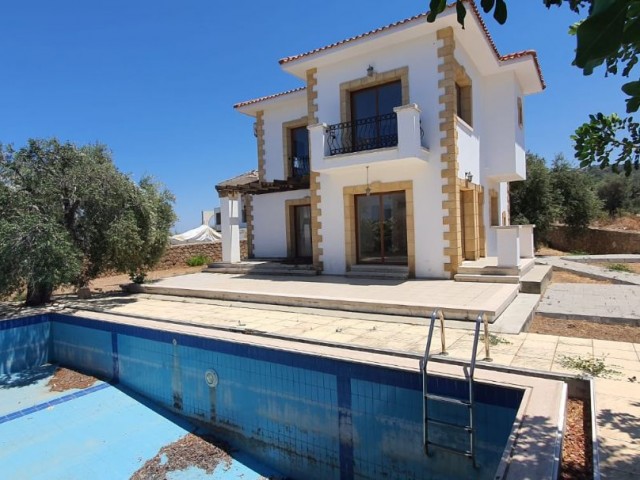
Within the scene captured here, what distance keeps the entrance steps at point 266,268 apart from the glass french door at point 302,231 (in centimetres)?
130

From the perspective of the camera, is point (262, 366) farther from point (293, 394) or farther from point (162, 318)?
point (162, 318)

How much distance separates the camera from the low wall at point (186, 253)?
20375 millimetres

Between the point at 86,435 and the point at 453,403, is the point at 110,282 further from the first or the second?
the point at 453,403

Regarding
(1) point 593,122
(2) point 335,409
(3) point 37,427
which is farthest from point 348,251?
(1) point 593,122

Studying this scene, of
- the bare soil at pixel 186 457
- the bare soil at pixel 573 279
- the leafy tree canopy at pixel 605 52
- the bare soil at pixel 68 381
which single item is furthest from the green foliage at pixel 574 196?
the bare soil at pixel 68 381

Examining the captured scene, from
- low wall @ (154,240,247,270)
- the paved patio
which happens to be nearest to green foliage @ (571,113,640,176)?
the paved patio

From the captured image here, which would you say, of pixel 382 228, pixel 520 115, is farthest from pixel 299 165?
pixel 520 115

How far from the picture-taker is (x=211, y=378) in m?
6.38

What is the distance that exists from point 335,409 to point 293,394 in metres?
0.70

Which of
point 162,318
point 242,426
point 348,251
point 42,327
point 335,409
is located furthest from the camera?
point 348,251

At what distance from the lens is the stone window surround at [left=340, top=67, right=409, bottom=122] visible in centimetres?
1150

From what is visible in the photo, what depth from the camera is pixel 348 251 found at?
12703mm

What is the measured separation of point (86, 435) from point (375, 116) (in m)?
10.7

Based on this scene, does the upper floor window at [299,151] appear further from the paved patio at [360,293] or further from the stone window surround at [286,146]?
the paved patio at [360,293]
